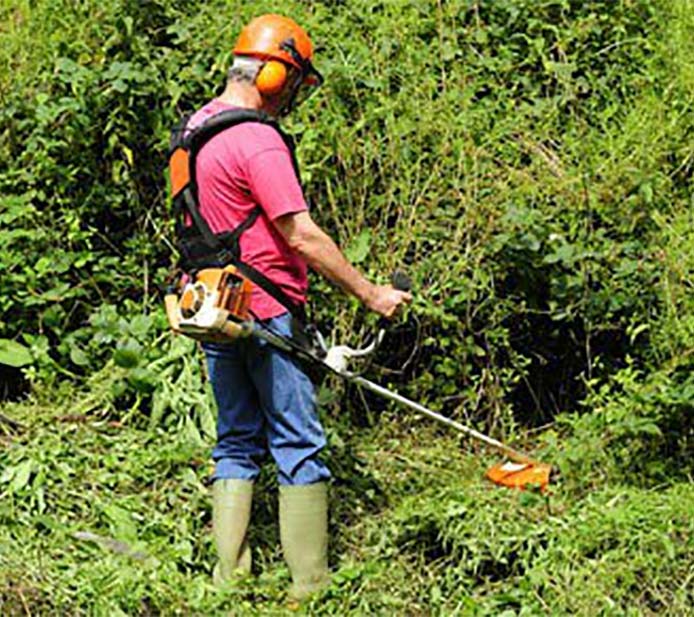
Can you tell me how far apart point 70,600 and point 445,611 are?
1298mm

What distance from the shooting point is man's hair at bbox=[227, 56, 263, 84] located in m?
5.54

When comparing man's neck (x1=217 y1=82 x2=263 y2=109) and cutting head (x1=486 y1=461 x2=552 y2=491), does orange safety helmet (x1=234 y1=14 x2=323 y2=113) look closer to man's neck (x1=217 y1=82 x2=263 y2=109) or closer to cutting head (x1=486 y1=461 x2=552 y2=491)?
man's neck (x1=217 y1=82 x2=263 y2=109)

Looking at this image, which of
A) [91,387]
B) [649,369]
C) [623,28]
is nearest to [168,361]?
[91,387]

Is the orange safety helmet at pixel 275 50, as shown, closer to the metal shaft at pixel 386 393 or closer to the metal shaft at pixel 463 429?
the metal shaft at pixel 386 393

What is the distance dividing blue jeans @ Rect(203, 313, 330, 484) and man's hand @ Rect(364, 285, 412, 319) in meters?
0.30

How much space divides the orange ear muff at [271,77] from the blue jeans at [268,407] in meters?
Result: 0.79

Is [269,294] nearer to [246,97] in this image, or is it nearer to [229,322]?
[229,322]

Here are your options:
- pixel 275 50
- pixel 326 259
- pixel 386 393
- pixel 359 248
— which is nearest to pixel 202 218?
pixel 326 259

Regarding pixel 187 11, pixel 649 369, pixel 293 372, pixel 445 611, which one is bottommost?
pixel 445 611

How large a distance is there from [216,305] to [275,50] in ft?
3.00

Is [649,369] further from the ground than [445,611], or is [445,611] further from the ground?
[649,369]

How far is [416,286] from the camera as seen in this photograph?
6.85 meters

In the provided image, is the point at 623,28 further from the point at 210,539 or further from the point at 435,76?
the point at 210,539

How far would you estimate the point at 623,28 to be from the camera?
7621 millimetres
